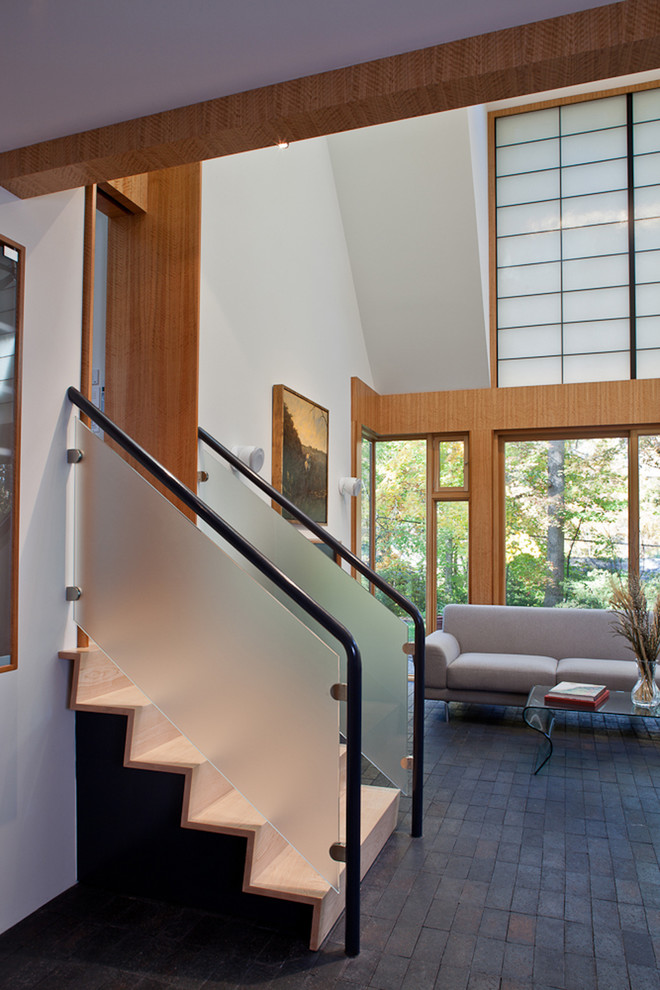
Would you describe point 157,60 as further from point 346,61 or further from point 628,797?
point 628,797

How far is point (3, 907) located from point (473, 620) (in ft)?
13.9

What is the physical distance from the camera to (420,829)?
3.23 metres

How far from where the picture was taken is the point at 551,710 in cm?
439

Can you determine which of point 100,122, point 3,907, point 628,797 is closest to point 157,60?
point 100,122

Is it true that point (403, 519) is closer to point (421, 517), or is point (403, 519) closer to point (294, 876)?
point (421, 517)

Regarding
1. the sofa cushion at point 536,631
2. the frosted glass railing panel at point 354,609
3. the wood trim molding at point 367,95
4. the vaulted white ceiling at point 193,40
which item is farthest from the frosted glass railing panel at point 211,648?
the sofa cushion at point 536,631

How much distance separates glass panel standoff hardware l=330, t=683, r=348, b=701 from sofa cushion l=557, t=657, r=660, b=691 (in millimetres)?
3184

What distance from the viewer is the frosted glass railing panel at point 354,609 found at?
321 cm

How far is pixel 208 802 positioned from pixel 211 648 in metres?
0.61

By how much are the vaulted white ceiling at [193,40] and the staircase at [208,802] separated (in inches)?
72.6

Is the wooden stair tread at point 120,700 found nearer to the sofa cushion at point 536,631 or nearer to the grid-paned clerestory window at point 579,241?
the sofa cushion at point 536,631

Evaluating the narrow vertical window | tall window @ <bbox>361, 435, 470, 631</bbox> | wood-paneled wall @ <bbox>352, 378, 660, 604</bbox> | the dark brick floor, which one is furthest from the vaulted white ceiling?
tall window @ <bbox>361, 435, 470, 631</bbox>

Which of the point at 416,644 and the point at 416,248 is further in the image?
the point at 416,248

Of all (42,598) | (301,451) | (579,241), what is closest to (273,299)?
(301,451)
